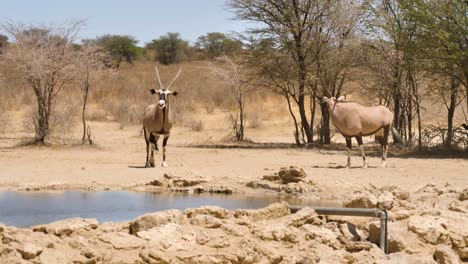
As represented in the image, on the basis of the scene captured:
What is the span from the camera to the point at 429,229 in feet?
32.0

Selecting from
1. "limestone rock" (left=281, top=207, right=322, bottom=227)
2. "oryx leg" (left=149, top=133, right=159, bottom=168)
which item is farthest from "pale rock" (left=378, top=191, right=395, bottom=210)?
"oryx leg" (left=149, top=133, right=159, bottom=168)

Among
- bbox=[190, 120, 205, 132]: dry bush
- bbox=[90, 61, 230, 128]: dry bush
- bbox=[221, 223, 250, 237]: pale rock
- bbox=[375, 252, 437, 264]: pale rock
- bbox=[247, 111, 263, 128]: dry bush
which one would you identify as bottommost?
bbox=[375, 252, 437, 264]: pale rock

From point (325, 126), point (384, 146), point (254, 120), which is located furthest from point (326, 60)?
point (254, 120)

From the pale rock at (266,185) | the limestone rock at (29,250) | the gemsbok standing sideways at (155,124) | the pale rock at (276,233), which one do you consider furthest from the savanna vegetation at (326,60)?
the limestone rock at (29,250)

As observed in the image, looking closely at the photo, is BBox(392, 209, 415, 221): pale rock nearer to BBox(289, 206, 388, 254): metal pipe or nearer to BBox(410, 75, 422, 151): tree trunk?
BBox(289, 206, 388, 254): metal pipe

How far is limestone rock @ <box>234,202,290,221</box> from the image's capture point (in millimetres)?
9625

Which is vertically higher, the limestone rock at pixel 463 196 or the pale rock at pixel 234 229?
the limestone rock at pixel 463 196

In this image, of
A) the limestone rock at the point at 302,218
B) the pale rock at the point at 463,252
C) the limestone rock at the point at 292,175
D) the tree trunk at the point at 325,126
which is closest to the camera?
the limestone rock at the point at 302,218

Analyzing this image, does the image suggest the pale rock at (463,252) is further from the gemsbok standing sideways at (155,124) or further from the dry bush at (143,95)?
the dry bush at (143,95)

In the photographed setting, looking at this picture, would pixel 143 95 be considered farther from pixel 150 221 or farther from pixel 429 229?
pixel 150 221

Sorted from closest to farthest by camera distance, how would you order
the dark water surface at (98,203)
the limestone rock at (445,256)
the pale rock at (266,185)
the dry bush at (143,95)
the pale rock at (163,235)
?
the pale rock at (163,235) < the limestone rock at (445,256) < the dark water surface at (98,203) < the pale rock at (266,185) < the dry bush at (143,95)

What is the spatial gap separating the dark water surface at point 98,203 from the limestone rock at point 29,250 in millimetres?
Result: 3693

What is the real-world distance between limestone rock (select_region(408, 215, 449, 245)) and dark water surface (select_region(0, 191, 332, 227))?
12.7 feet

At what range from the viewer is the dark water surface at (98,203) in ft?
39.7
